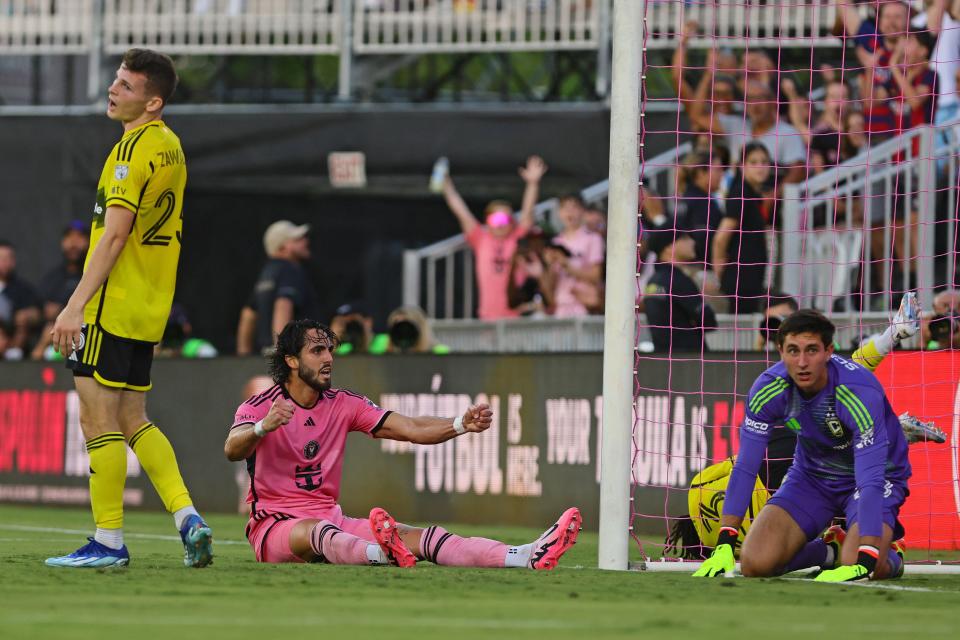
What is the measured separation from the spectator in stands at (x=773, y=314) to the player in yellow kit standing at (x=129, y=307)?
15.7 ft

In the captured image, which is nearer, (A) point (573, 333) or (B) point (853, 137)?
(B) point (853, 137)

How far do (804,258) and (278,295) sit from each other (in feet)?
14.7

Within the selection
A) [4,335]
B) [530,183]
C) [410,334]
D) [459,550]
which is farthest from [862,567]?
[4,335]

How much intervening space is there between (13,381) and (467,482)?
481 cm

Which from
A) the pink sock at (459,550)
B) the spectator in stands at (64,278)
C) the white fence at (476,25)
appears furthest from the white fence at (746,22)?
the pink sock at (459,550)

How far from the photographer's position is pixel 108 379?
7.48m

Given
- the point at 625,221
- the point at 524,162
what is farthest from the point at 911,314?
the point at 524,162

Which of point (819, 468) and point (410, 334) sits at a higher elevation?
point (410, 334)

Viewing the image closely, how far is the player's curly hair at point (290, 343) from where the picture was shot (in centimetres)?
840

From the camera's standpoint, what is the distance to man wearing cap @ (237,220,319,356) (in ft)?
48.4

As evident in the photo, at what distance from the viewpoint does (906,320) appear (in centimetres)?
880

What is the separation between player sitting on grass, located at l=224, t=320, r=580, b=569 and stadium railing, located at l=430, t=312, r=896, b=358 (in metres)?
3.75

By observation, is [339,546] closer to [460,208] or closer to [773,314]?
[773,314]

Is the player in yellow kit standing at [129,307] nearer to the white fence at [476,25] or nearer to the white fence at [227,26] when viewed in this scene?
the white fence at [476,25]
